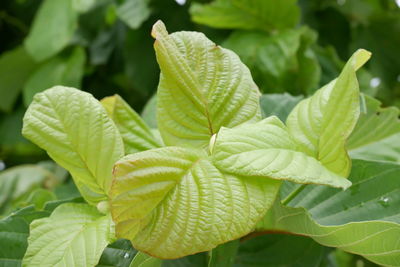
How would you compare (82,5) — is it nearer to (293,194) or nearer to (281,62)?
(281,62)

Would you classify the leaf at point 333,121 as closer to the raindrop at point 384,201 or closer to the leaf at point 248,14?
the raindrop at point 384,201

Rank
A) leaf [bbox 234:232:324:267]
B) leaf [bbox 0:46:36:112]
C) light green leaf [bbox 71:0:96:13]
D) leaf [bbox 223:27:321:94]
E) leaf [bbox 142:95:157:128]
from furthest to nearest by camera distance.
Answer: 1. leaf [bbox 0:46:36:112]
2. light green leaf [bbox 71:0:96:13]
3. leaf [bbox 223:27:321:94]
4. leaf [bbox 142:95:157:128]
5. leaf [bbox 234:232:324:267]

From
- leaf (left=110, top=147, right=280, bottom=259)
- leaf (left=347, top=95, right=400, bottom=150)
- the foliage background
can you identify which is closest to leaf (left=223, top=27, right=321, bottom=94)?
the foliage background

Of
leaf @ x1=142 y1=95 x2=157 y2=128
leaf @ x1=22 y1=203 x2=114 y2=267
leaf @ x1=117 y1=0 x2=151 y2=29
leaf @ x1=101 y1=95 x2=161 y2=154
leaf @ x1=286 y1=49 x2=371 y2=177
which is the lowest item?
leaf @ x1=117 y1=0 x2=151 y2=29

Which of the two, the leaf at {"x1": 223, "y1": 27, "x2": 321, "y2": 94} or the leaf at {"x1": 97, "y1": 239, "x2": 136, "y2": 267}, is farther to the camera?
the leaf at {"x1": 223, "y1": 27, "x2": 321, "y2": 94}

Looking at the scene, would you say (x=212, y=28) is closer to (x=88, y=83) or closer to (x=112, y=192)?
(x=88, y=83)

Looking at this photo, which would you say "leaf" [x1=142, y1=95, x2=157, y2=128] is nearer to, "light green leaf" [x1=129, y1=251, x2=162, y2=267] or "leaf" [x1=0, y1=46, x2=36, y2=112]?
"light green leaf" [x1=129, y1=251, x2=162, y2=267]

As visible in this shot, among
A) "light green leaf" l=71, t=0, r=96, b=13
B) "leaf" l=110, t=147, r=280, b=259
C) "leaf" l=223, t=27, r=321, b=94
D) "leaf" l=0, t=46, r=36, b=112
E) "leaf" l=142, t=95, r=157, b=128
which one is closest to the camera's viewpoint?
"leaf" l=110, t=147, r=280, b=259

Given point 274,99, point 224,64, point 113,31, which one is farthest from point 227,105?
point 113,31
